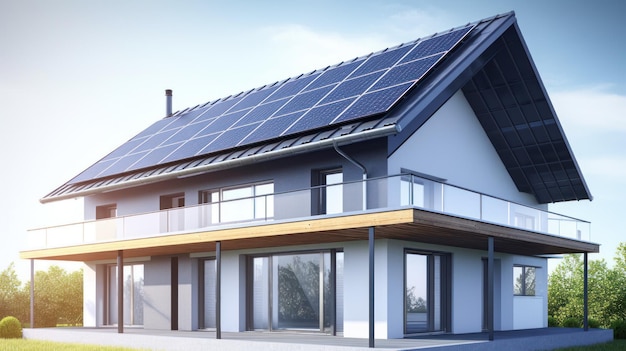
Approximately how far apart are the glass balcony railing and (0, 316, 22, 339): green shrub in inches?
116

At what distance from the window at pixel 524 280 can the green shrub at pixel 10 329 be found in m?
16.6

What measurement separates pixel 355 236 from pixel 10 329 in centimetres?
1382

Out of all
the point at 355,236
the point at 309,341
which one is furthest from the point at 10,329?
the point at 355,236

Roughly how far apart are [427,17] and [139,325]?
740 inches

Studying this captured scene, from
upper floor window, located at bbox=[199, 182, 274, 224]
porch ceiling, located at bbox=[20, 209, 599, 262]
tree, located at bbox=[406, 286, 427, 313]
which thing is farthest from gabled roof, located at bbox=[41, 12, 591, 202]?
tree, located at bbox=[406, 286, 427, 313]

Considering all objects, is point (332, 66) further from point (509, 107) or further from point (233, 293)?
point (233, 293)

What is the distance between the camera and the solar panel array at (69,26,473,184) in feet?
58.6

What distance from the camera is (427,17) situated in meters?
33.1

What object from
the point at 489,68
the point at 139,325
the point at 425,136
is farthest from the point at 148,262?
the point at 489,68

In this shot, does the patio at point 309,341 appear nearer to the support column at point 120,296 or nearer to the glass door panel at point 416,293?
the support column at point 120,296

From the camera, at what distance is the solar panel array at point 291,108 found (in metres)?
17.9

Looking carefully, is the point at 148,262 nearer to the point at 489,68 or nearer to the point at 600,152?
the point at 489,68

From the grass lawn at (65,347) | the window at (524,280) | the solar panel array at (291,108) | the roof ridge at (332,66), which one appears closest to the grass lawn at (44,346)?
the grass lawn at (65,347)

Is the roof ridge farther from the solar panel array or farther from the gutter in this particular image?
the gutter
